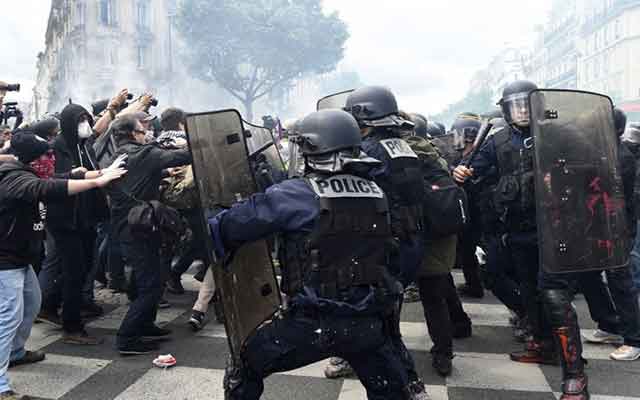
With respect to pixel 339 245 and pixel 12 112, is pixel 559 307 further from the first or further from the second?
pixel 12 112

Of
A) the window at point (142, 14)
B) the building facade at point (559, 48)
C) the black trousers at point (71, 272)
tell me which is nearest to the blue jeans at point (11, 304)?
the black trousers at point (71, 272)

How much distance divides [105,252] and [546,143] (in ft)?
15.4

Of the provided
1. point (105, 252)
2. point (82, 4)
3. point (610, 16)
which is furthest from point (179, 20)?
point (610, 16)

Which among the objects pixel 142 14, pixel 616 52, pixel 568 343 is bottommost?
pixel 568 343

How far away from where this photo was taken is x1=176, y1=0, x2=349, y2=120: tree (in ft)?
125

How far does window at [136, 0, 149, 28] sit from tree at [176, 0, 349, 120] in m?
7.15

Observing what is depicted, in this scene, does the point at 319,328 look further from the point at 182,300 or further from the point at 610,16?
the point at 610,16

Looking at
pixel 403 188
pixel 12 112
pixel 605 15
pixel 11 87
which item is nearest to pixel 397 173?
pixel 403 188

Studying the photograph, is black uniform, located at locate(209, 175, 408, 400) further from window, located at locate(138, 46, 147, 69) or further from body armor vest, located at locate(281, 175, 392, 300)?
window, located at locate(138, 46, 147, 69)

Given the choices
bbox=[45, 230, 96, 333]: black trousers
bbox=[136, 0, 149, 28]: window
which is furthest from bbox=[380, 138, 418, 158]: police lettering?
bbox=[136, 0, 149, 28]: window

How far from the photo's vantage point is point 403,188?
322cm

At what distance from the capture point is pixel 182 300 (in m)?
5.79

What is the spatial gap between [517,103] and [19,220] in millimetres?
3167

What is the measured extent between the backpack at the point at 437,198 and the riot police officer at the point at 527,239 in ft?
0.96
